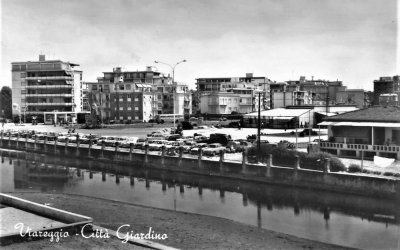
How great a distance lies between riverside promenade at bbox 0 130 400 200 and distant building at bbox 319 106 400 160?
26.9 ft

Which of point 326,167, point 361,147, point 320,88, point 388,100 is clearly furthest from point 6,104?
point 326,167

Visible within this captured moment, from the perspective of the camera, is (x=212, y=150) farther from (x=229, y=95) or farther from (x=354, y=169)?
(x=229, y=95)

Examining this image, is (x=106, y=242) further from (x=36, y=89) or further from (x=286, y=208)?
(x=36, y=89)

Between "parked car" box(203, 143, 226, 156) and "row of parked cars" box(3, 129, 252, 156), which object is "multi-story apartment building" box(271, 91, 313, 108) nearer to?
"row of parked cars" box(3, 129, 252, 156)

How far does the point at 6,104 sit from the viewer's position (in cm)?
14475

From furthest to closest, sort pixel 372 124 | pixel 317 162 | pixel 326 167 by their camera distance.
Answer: pixel 372 124
pixel 317 162
pixel 326 167

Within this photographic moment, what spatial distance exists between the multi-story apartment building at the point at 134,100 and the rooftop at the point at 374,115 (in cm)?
7010

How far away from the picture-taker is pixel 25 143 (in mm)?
69250

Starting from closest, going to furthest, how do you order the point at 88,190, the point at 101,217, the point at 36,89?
the point at 101,217, the point at 88,190, the point at 36,89

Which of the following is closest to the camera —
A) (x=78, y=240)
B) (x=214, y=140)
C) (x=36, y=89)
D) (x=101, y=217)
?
(x=78, y=240)

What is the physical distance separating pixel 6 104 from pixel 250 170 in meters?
125

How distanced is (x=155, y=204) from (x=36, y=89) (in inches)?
3829

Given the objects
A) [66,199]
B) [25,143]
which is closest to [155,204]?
[66,199]

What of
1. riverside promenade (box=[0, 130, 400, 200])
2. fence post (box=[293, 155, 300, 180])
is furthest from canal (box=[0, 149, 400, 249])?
fence post (box=[293, 155, 300, 180])
